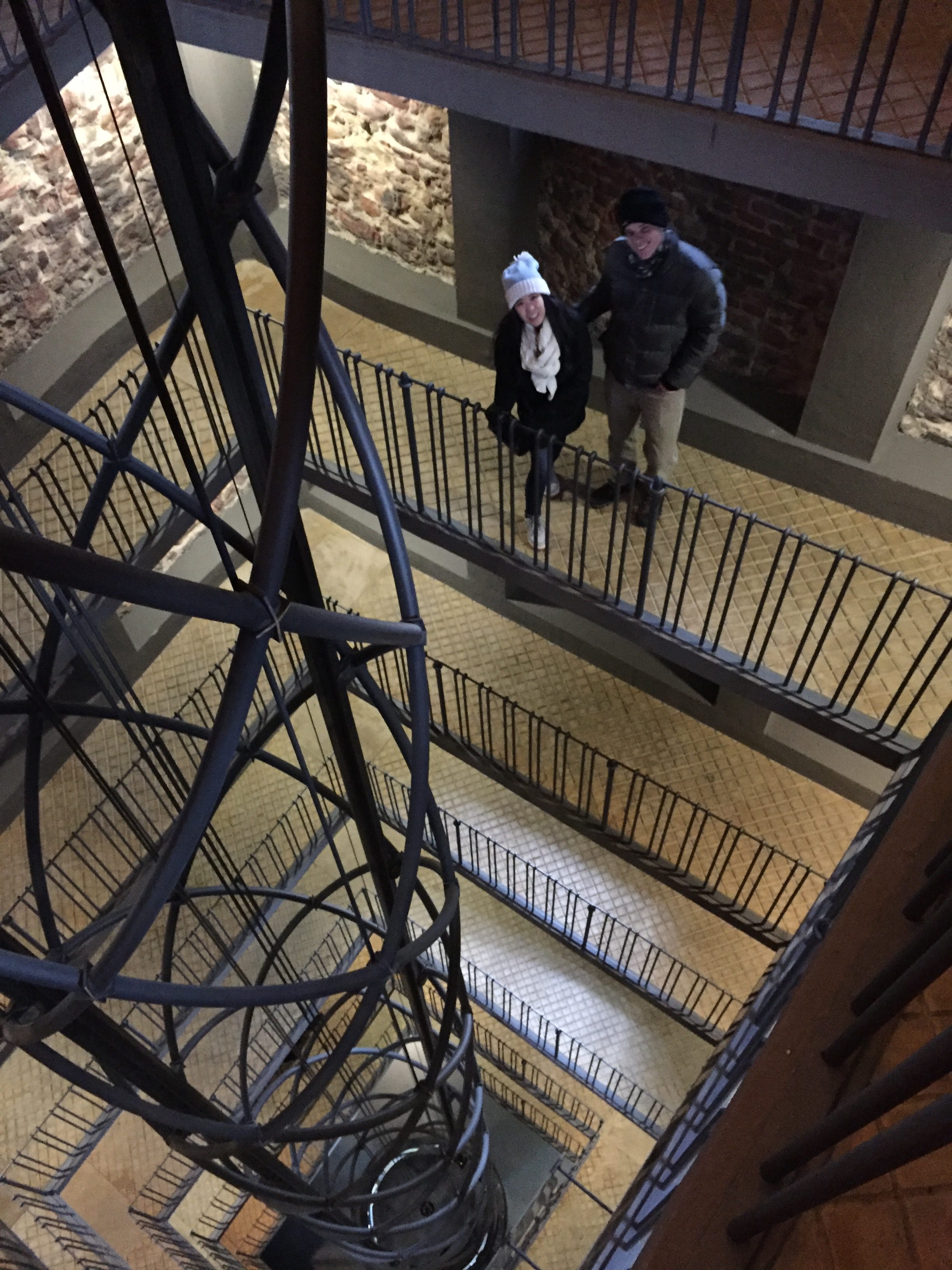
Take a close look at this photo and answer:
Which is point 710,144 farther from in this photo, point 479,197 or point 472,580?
point 472,580

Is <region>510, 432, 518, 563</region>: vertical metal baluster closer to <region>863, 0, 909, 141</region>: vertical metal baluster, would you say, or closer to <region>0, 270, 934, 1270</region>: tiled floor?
<region>0, 270, 934, 1270</region>: tiled floor

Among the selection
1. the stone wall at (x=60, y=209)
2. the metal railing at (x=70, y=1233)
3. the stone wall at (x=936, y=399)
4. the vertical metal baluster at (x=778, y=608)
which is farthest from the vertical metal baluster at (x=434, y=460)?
the metal railing at (x=70, y=1233)

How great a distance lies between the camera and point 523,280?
3.28m

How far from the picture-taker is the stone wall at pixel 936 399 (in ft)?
13.7

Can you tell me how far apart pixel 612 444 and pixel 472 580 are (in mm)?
1909

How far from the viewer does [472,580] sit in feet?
19.8

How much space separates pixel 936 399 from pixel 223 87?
4059 millimetres

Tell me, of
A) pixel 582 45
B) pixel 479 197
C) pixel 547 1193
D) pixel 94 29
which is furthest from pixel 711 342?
pixel 547 1193

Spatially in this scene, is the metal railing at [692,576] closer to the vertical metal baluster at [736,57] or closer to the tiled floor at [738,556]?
the tiled floor at [738,556]

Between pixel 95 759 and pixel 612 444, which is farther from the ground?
pixel 612 444

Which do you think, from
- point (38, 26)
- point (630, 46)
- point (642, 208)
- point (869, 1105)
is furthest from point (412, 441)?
point (869, 1105)

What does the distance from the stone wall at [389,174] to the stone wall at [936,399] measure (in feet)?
8.11

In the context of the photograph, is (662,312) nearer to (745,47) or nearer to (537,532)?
(745,47)

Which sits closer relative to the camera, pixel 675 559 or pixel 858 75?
pixel 858 75
